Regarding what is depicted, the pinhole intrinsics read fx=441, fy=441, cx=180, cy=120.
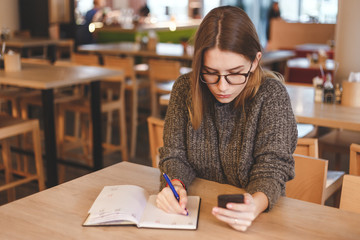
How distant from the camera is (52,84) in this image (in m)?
2.69

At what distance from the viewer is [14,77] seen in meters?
2.88

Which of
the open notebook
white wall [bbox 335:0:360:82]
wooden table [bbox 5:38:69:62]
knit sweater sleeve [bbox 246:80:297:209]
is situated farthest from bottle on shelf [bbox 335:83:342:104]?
wooden table [bbox 5:38:69:62]

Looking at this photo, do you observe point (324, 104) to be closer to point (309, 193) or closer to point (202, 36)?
point (309, 193)

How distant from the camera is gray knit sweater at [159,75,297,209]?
1344mm

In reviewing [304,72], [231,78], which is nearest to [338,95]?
[231,78]

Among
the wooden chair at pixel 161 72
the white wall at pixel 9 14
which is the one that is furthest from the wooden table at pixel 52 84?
the white wall at pixel 9 14

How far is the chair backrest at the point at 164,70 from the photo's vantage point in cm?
427

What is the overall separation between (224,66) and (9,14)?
7.63 m

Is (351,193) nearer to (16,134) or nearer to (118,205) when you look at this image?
(118,205)

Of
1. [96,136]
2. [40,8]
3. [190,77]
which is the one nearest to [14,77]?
[96,136]

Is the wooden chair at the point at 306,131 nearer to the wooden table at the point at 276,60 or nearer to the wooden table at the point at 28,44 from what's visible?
the wooden table at the point at 276,60

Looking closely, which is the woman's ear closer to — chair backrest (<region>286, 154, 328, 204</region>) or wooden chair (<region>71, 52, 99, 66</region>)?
chair backrest (<region>286, 154, 328, 204</region>)

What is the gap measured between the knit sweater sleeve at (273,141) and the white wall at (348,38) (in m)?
1.80

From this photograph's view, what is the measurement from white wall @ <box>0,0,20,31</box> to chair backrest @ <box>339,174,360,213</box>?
768 cm
